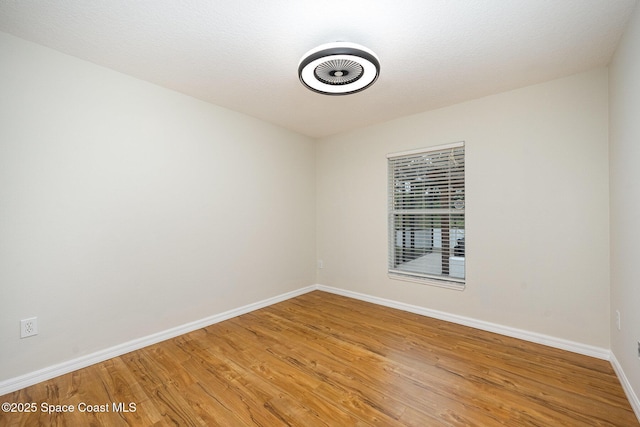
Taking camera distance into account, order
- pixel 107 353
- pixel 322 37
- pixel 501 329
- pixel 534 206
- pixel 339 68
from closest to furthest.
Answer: pixel 322 37 → pixel 339 68 → pixel 107 353 → pixel 534 206 → pixel 501 329

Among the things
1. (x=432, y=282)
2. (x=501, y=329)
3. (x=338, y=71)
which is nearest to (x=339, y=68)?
(x=338, y=71)

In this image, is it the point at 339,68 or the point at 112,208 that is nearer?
the point at 339,68

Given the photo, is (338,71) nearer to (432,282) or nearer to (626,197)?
(626,197)

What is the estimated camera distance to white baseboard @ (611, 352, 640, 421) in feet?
5.40

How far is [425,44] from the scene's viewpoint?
201cm

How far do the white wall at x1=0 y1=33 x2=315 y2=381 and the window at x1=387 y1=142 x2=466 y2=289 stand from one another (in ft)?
5.82

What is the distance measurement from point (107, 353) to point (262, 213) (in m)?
2.05

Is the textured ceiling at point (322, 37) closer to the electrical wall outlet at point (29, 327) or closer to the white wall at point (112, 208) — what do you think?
the white wall at point (112, 208)

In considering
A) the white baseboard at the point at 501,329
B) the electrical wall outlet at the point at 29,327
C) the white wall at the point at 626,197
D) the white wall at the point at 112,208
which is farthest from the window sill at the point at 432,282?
the electrical wall outlet at the point at 29,327

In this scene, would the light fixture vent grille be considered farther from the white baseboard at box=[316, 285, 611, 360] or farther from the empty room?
the white baseboard at box=[316, 285, 611, 360]

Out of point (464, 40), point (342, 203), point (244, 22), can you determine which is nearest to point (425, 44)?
point (464, 40)

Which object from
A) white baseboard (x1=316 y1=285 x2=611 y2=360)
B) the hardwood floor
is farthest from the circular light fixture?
white baseboard (x1=316 y1=285 x2=611 y2=360)

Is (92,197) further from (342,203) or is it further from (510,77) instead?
(510,77)

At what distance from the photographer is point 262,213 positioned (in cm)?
365
